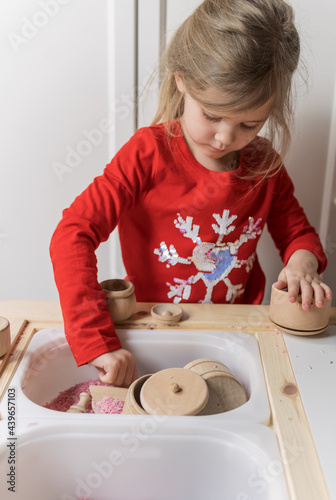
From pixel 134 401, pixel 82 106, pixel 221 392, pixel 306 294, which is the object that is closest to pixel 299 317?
pixel 306 294

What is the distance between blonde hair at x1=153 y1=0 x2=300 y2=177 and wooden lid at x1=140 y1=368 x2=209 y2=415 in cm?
41

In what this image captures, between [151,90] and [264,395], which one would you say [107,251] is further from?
[264,395]

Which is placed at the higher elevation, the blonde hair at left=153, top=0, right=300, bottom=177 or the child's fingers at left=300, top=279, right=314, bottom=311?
the blonde hair at left=153, top=0, right=300, bottom=177

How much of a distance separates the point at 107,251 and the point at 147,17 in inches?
22.6

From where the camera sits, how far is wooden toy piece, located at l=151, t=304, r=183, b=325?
785 millimetres

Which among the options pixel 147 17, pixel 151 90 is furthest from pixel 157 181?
pixel 147 17

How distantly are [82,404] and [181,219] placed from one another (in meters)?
0.46

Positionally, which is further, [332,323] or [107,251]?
[107,251]

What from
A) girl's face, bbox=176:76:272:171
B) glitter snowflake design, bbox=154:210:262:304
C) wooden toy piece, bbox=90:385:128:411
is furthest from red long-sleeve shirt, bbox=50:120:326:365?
wooden toy piece, bbox=90:385:128:411

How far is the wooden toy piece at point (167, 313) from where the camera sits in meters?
0.78

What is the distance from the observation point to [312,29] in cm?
111

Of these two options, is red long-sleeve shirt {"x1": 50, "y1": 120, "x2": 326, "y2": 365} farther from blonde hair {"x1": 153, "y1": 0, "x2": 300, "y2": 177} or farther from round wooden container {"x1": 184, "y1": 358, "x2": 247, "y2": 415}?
round wooden container {"x1": 184, "y1": 358, "x2": 247, "y2": 415}

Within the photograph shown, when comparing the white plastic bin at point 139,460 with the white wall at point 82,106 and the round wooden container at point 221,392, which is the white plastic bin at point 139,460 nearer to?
the round wooden container at point 221,392

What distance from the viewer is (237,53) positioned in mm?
744
